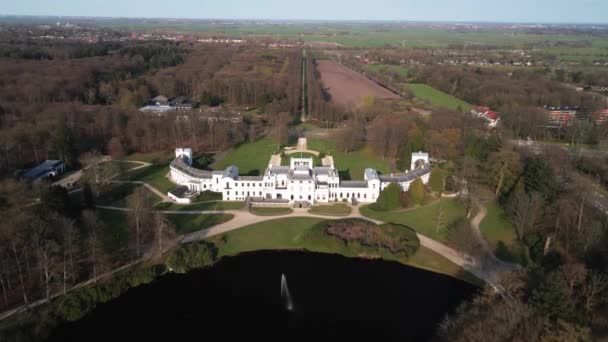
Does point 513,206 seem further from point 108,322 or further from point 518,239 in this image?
point 108,322

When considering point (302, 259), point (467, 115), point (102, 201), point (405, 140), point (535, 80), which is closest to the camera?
point (302, 259)

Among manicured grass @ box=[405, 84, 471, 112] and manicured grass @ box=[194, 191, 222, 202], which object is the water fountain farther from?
manicured grass @ box=[405, 84, 471, 112]

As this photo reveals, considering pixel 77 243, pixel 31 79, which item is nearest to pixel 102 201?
pixel 77 243

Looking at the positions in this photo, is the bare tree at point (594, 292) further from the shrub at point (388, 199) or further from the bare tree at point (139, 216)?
the bare tree at point (139, 216)

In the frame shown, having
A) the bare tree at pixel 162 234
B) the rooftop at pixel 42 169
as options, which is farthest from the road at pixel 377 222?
the rooftop at pixel 42 169

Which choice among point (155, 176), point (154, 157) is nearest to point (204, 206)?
point (155, 176)

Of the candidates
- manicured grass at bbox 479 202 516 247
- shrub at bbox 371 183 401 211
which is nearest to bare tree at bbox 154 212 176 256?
shrub at bbox 371 183 401 211
